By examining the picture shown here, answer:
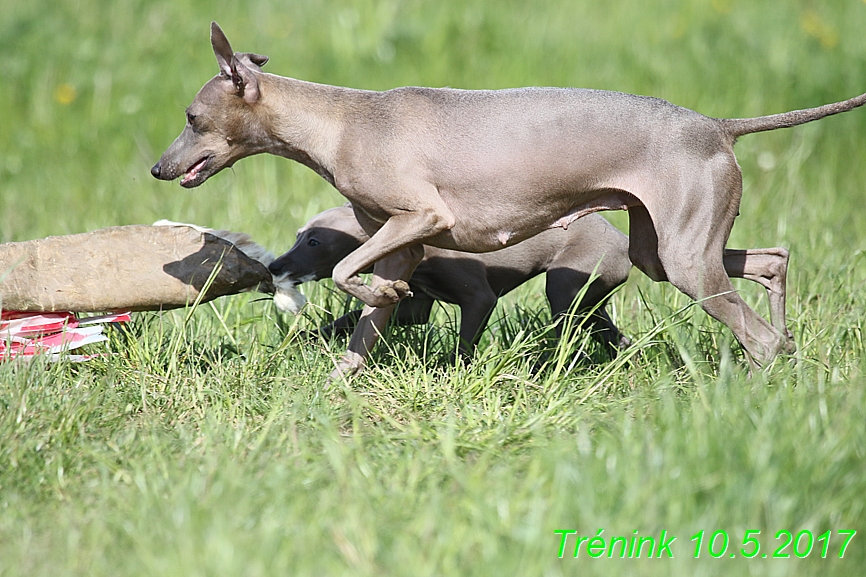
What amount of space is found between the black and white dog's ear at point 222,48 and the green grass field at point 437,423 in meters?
1.09

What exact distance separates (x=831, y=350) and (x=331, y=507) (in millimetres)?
2402

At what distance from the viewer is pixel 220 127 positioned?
4.12 m

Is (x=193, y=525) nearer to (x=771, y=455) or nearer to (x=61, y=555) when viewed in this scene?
(x=61, y=555)

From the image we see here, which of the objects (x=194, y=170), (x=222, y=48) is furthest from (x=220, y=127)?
(x=222, y=48)

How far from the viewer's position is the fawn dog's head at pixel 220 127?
4086mm

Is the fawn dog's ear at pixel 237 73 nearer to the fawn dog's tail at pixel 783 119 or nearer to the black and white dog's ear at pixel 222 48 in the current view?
the black and white dog's ear at pixel 222 48

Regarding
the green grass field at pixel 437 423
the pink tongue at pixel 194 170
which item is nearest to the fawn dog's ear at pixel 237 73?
the pink tongue at pixel 194 170

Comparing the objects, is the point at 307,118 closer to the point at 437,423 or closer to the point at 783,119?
the point at 437,423

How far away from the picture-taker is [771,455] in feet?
9.39

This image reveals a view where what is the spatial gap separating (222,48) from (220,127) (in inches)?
13.0

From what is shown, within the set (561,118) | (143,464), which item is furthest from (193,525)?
(561,118)

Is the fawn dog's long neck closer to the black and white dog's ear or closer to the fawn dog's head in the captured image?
the fawn dog's head

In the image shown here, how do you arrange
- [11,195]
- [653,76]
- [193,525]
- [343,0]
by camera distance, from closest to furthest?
[193,525], [11,195], [653,76], [343,0]

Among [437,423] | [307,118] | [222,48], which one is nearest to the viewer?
[437,423]
